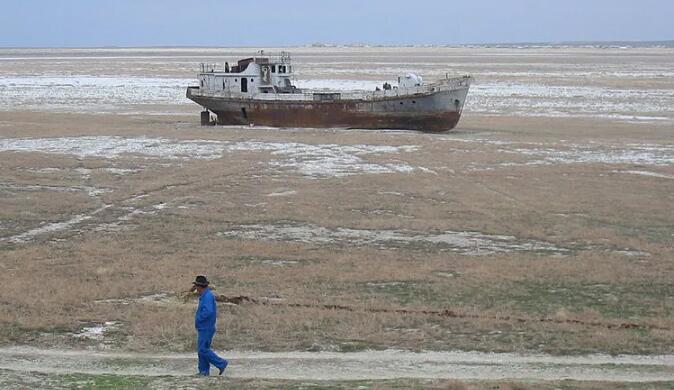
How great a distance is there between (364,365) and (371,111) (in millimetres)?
34149

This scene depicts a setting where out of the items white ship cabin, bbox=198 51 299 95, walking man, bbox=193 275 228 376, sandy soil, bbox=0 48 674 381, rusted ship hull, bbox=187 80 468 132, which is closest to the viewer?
walking man, bbox=193 275 228 376

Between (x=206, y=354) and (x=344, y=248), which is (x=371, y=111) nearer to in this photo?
(x=344, y=248)

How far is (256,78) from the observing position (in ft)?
161

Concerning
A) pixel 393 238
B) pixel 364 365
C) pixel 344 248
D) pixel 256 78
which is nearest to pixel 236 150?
pixel 256 78

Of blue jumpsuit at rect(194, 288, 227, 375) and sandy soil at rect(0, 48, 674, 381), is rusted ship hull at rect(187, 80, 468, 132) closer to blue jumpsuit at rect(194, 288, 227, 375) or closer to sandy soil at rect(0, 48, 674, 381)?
sandy soil at rect(0, 48, 674, 381)

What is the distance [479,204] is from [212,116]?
Answer: 27909mm

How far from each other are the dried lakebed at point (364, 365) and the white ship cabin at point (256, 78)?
35949mm

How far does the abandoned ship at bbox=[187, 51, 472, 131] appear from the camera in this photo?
152ft

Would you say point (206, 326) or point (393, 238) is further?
point (393, 238)

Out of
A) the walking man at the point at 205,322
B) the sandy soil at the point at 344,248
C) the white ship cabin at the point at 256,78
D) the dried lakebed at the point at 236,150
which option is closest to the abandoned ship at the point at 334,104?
the white ship cabin at the point at 256,78

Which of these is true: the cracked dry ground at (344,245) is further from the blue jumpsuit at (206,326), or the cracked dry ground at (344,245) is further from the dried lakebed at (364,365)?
the blue jumpsuit at (206,326)

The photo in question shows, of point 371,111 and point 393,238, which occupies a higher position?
point 393,238

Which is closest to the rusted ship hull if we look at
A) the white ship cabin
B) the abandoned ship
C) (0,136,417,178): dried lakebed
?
the abandoned ship

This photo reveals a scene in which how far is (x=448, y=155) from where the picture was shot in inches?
1430
